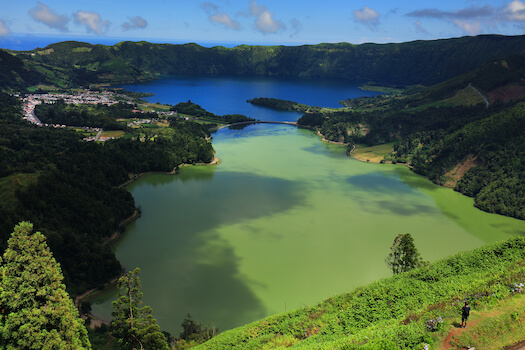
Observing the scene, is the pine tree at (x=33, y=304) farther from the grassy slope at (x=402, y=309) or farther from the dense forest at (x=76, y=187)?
the dense forest at (x=76, y=187)

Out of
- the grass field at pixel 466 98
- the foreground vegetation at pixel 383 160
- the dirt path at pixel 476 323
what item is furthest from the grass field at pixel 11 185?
the grass field at pixel 466 98

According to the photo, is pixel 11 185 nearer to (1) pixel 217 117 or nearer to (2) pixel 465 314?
(2) pixel 465 314

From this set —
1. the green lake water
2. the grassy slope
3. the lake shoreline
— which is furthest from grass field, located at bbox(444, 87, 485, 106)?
the lake shoreline

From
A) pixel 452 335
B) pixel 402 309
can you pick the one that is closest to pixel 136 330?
pixel 402 309

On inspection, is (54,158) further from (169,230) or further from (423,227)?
(423,227)

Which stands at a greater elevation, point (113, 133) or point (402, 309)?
point (402, 309)

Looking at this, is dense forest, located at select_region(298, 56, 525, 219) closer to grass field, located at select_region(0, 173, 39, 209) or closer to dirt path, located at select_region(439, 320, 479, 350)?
dirt path, located at select_region(439, 320, 479, 350)
